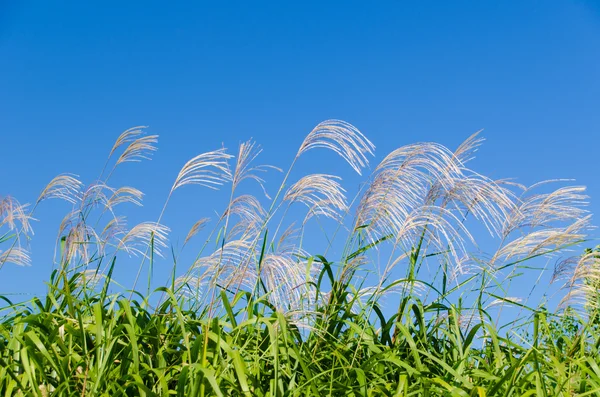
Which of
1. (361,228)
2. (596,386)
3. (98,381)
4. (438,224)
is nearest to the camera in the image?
(98,381)

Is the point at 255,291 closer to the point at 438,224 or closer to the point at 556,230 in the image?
the point at 438,224

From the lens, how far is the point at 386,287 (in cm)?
375

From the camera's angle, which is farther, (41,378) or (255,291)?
(255,291)

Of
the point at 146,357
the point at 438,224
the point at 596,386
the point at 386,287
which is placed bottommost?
the point at 596,386

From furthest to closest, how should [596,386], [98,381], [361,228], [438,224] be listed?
[361,228] → [438,224] → [596,386] → [98,381]

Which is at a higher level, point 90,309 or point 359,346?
point 90,309

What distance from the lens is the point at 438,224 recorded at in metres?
3.61

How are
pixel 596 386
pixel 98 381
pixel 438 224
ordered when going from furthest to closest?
pixel 438 224 → pixel 596 386 → pixel 98 381

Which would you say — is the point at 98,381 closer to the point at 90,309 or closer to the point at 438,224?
the point at 90,309

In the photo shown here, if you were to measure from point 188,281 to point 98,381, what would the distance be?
3.11 ft

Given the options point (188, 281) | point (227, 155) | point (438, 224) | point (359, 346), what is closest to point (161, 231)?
Answer: point (188, 281)

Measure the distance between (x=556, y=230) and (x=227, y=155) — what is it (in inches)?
78.4

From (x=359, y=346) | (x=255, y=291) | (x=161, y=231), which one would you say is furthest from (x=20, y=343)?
(x=359, y=346)

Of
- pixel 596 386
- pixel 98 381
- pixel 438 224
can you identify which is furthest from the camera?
pixel 438 224
